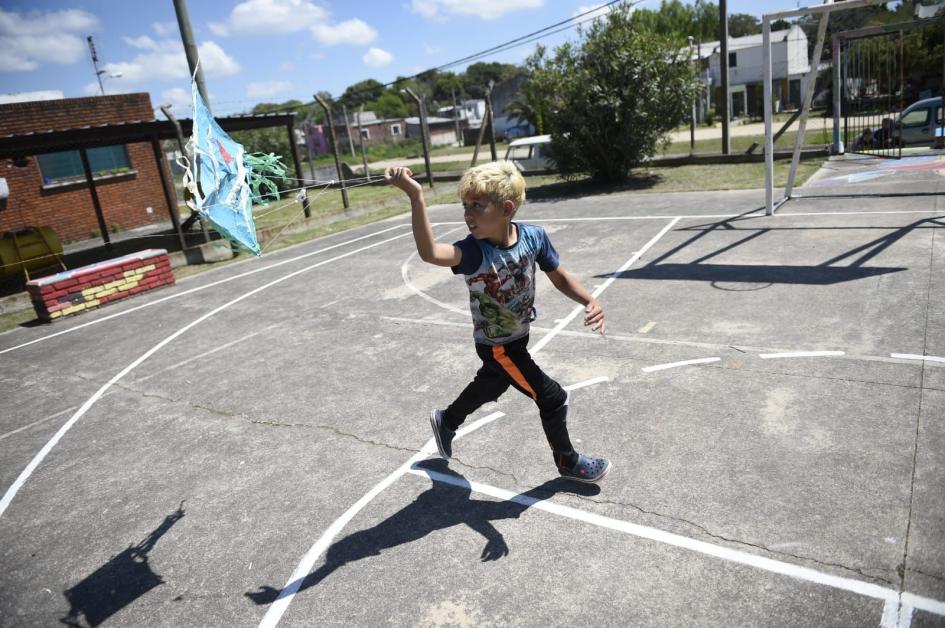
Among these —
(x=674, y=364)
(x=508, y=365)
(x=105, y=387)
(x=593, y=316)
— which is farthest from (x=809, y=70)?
(x=105, y=387)

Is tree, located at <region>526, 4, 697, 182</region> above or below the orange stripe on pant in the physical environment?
above

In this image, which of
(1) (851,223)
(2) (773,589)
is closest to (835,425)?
(2) (773,589)

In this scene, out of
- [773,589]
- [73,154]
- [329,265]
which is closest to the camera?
[773,589]

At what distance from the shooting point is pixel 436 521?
422 centimetres

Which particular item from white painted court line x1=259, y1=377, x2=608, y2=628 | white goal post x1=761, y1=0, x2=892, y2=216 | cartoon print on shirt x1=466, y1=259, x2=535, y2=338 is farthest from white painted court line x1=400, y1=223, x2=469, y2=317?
white goal post x1=761, y1=0, x2=892, y2=216

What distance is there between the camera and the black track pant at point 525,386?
4.08m

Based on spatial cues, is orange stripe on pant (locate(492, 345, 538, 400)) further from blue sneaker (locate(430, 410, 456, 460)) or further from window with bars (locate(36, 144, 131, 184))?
window with bars (locate(36, 144, 131, 184))

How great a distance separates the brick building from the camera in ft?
69.1

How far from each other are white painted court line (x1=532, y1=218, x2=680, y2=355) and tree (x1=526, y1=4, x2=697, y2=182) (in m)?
7.40

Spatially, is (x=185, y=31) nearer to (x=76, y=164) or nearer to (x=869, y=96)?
(x=76, y=164)

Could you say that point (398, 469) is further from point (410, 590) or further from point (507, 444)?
point (410, 590)

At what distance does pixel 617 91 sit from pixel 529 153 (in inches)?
266

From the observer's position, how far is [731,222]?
12.3 metres

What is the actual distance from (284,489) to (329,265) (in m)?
8.98
